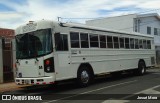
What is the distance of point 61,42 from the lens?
13.9 m

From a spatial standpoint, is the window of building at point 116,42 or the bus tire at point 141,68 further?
the bus tire at point 141,68

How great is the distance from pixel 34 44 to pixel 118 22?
28.8 metres

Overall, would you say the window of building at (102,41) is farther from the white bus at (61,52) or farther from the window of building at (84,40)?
the window of building at (84,40)

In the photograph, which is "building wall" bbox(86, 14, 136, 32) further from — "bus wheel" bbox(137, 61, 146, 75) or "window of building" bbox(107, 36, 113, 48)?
"window of building" bbox(107, 36, 113, 48)

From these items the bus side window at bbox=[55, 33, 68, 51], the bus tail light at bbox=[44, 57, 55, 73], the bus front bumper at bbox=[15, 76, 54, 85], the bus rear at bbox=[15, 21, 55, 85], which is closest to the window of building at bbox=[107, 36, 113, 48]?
the bus side window at bbox=[55, 33, 68, 51]

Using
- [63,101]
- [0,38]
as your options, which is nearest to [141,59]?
[0,38]

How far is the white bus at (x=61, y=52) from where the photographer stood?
13.4 meters

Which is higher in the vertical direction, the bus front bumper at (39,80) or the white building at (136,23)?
the white building at (136,23)

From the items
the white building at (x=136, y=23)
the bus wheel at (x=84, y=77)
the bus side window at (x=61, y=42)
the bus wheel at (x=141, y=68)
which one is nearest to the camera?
the bus side window at (x=61, y=42)

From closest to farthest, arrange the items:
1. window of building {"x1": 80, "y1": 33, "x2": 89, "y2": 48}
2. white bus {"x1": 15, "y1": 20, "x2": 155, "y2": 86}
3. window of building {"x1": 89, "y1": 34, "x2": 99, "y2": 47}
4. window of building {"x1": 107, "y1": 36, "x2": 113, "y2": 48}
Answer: white bus {"x1": 15, "y1": 20, "x2": 155, "y2": 86} < window of building {"x1": 80, "y1": 33, "x2": 89, "y2": 48} < window of building {"x1": 89, "y1": 34, "x2": 99, "y2": 47} < window of building {"x1": 107, "y1": 36, "x2": 113, "y2": 48}

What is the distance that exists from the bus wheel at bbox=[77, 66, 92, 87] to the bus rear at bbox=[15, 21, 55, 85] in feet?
6.36

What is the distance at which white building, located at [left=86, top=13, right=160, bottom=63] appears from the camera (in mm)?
39750

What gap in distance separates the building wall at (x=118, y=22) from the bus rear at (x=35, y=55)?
26763 millimetres

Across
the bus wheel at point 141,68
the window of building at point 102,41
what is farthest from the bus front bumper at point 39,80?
the bus wheel at point 141,68
